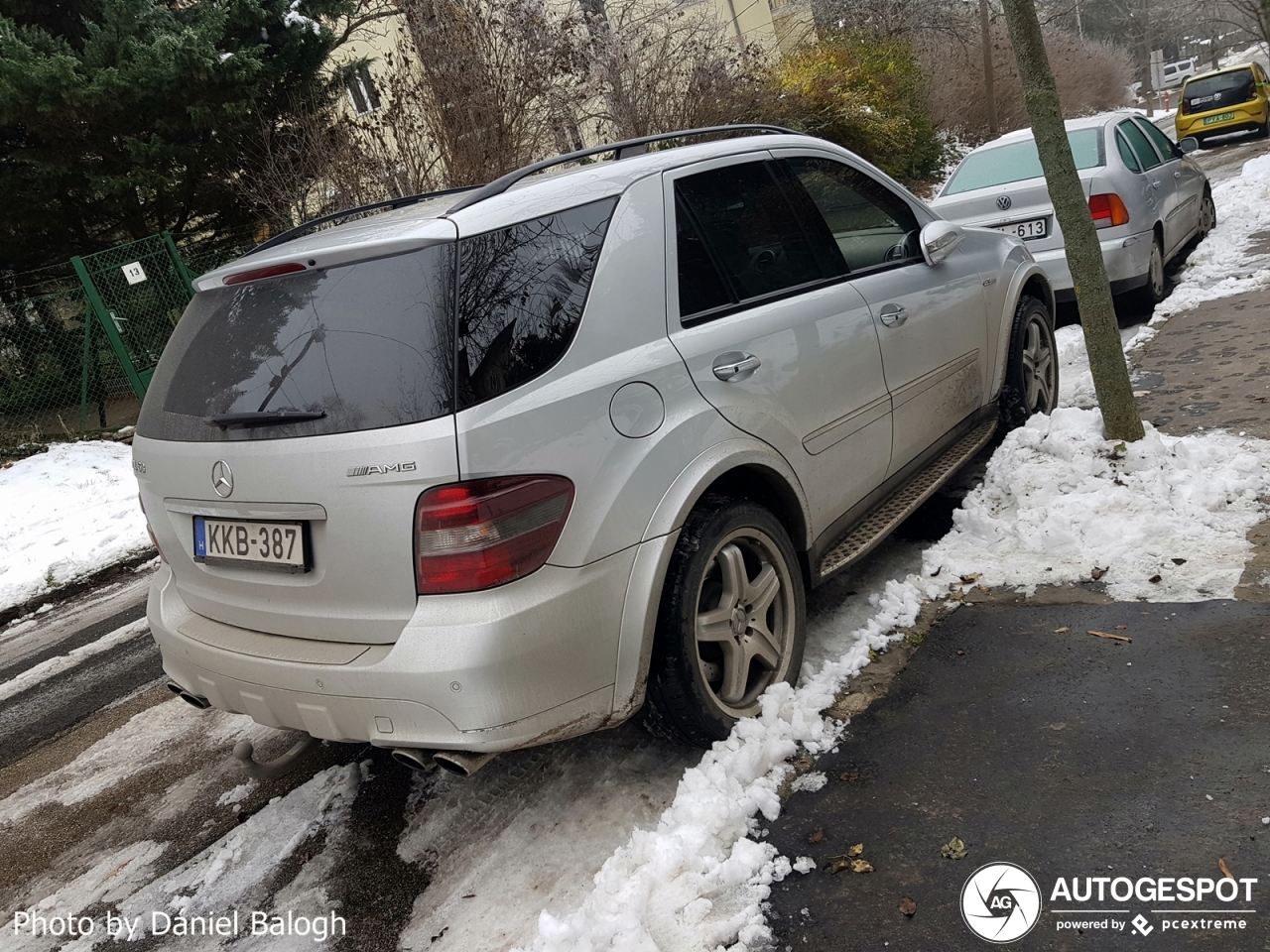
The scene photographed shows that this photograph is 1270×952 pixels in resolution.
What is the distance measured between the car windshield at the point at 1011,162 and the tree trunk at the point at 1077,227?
3.80 m

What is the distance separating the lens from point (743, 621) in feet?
10.4

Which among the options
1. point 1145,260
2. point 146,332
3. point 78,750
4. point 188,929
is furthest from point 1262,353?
point 146,332

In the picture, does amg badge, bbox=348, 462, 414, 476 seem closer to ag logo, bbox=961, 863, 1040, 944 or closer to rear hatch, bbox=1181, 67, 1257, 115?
ag logo, bbox=961, 863, 1040, 944

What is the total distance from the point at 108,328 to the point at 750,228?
968cm

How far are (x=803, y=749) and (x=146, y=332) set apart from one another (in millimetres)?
10518

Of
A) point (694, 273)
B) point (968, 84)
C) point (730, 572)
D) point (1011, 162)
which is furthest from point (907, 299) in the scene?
point (968, 84)

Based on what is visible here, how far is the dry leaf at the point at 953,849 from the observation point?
2.53m

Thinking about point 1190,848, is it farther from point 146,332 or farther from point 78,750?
point 146,332

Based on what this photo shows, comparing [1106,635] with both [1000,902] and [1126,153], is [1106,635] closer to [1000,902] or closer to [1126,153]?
[1000,902]

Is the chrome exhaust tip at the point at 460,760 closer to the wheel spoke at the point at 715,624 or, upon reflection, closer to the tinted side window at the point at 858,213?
the wheel spoke at the point at 715,624

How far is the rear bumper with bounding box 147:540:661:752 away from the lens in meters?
2.48

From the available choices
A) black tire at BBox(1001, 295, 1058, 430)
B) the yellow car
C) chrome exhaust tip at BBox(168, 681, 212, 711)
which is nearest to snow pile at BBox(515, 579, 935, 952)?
chrome exhaust tip at BBox(168, 681, 212, 711)

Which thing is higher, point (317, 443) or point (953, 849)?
point (317, 443)

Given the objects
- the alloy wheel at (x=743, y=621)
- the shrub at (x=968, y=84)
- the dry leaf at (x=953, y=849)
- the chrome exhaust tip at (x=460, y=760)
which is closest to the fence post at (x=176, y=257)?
the alloy wheel at (x=743, y=621)
